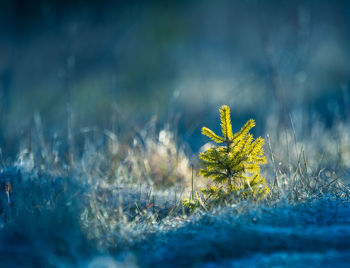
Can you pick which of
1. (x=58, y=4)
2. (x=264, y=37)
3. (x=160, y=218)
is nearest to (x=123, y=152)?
(x=160, y=218)

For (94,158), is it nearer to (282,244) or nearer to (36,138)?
(36,138)

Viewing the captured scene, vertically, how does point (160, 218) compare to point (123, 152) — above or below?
below

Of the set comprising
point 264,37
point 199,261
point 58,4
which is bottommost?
point 199,261

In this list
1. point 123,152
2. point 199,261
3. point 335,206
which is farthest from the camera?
point 123,152

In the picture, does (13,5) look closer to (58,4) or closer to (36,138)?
(58,4)

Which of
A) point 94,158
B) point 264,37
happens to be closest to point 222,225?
point 94,158

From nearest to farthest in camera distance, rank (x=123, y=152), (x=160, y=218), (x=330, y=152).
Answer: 1. (x=160, y=218)
2. (x=123, y=152)
3. (x=330, y=152)

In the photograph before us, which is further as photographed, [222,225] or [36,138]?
[36,138]
